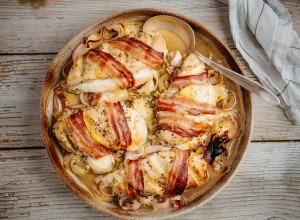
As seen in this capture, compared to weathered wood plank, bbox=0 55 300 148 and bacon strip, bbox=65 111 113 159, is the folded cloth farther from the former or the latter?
bacon strip, bbox=65 111 113 159

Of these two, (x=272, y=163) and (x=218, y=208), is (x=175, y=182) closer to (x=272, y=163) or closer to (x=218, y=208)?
(x=218, y=208)

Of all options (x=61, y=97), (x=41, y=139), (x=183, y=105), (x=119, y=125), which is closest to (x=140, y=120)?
(x=119, y=125)

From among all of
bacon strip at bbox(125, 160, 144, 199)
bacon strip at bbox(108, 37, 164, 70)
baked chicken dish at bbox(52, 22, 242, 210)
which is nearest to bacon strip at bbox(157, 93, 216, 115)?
baked chicken dish at bbox(52, 22, 242, 210)

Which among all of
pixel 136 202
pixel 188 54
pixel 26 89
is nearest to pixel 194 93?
pixel 188 54

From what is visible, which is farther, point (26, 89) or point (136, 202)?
point (26, 89)

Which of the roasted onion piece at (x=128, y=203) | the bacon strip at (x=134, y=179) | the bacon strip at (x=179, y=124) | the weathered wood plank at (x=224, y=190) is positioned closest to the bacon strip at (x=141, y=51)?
the bacon strip at (x=179, y=124)

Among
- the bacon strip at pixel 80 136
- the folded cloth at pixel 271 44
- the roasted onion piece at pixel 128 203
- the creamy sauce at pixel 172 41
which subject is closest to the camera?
the bacon strip at pixel 80 136

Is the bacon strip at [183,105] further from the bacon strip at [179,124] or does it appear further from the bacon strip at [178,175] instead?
the bacon strip at [178,175]
